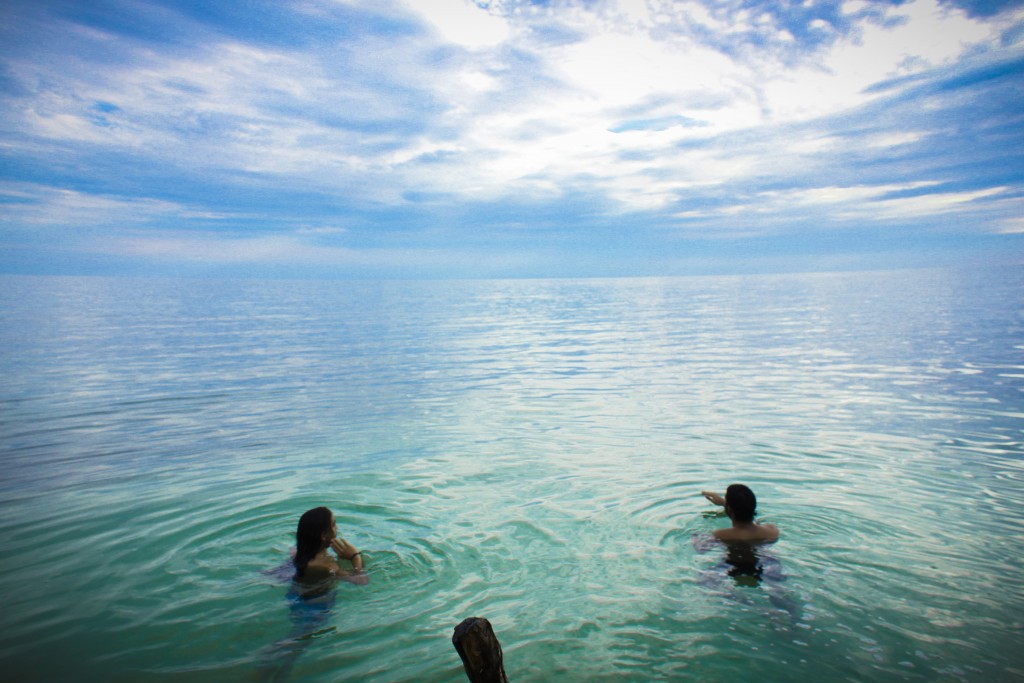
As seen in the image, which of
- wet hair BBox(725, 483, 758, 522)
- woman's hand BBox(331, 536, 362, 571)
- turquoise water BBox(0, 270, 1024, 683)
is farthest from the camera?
wet hair BBox(725, 483, 758, 522)

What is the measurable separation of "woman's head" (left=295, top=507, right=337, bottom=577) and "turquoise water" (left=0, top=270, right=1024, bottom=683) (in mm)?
697

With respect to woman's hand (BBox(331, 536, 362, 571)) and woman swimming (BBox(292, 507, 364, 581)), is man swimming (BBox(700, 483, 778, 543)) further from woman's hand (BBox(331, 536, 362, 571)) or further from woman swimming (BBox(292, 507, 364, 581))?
woman swimming (BBox(292, 507, 364, 581))

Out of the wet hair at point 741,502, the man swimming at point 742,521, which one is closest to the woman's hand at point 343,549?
the man swimming at point 742,521

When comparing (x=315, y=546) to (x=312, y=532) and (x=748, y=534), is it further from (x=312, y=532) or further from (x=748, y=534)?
(x=748, y=534)

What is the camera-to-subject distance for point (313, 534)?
8.03 metres

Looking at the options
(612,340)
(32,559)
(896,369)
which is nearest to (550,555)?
(32,559)

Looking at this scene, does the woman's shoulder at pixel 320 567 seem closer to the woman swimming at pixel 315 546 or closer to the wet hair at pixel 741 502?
the woman swimming at pixel 315 546

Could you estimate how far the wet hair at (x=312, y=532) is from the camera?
802 centimetres

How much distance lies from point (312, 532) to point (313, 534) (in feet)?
0.11

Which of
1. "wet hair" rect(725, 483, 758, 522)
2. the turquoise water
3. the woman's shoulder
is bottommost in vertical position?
the turquoise water

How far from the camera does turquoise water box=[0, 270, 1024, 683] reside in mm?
6875

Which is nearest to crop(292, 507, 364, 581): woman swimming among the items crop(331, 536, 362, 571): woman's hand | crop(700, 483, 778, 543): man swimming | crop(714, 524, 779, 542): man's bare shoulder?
crop(331, 536, 362, 571): woman's hand

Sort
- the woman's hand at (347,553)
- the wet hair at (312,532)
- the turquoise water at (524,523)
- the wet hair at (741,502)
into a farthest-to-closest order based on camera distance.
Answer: the wet hair at (741,502), the woman's hand at (347,553), the wet hair at (312,532), the turquoise water at (524,523)

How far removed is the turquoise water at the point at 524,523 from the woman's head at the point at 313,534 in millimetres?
697
